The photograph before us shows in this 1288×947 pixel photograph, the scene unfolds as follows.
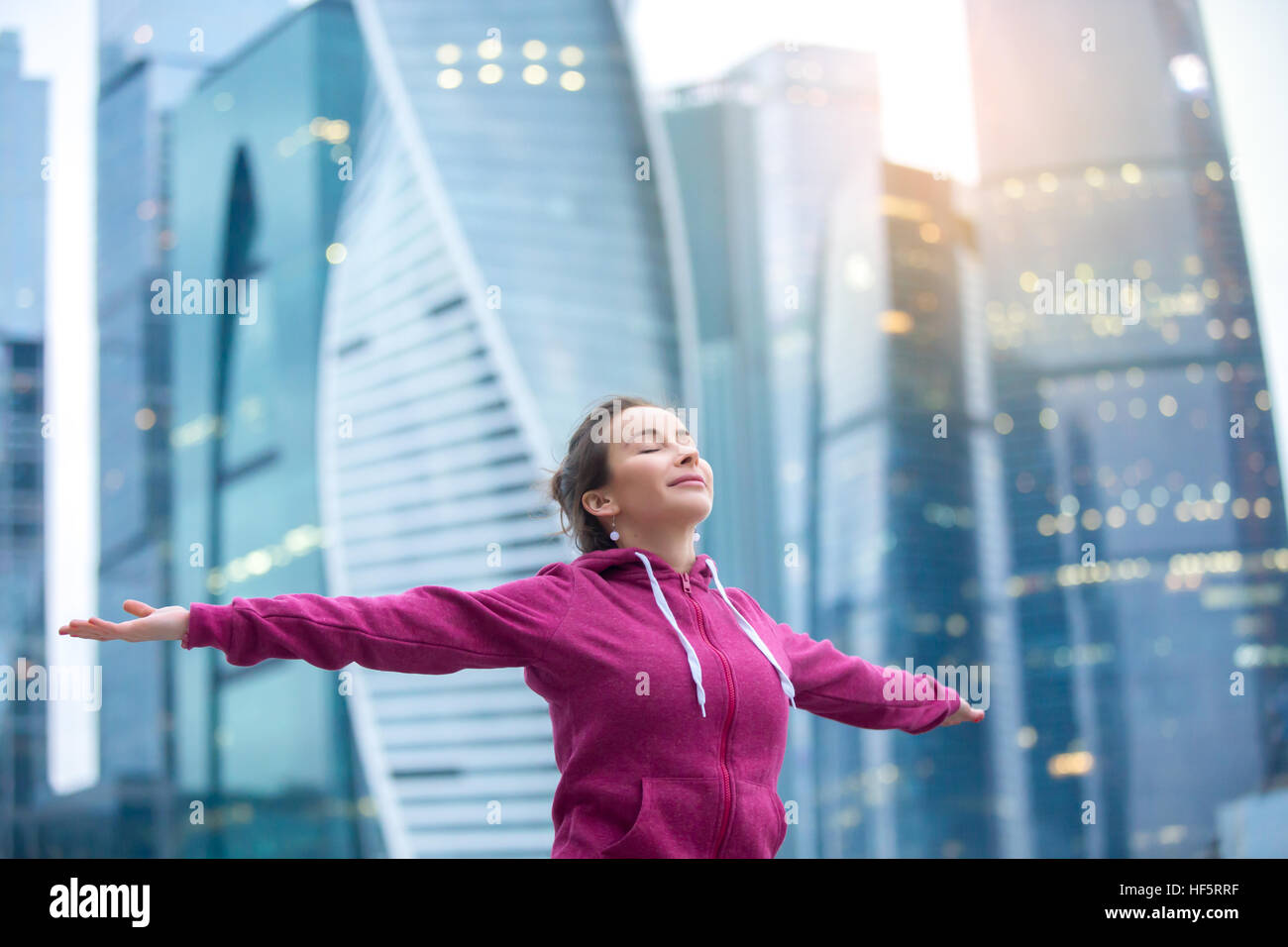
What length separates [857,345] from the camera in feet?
39.4

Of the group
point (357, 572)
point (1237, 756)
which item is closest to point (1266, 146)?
point (1237, 756)

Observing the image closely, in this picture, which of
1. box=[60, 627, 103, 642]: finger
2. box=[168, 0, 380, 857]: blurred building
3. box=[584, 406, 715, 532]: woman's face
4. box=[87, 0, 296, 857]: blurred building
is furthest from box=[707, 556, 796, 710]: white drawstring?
box=[87, 0, 296, 857]: blurred building

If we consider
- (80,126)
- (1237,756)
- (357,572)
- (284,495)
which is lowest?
(1237,756)

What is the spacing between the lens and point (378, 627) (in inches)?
52.6

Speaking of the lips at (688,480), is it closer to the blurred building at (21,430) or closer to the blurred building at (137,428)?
the blurred building at (21,430)

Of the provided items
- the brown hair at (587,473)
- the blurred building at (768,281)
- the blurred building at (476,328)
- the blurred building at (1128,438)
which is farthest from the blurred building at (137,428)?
the brown hair at (587,473)

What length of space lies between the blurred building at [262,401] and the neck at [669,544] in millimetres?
9538

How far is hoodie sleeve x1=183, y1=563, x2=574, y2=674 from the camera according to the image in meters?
1.26

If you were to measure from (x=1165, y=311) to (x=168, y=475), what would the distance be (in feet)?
32.8

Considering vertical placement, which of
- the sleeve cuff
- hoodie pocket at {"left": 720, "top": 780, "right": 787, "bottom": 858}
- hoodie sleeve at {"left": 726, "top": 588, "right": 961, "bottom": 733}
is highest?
the sleeve cuff

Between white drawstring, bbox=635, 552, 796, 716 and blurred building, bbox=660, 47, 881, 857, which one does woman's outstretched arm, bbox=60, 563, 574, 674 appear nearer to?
white drawstring, bbox=635, 552, 796, 716

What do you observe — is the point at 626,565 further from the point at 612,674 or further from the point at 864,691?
the point at 864,691
